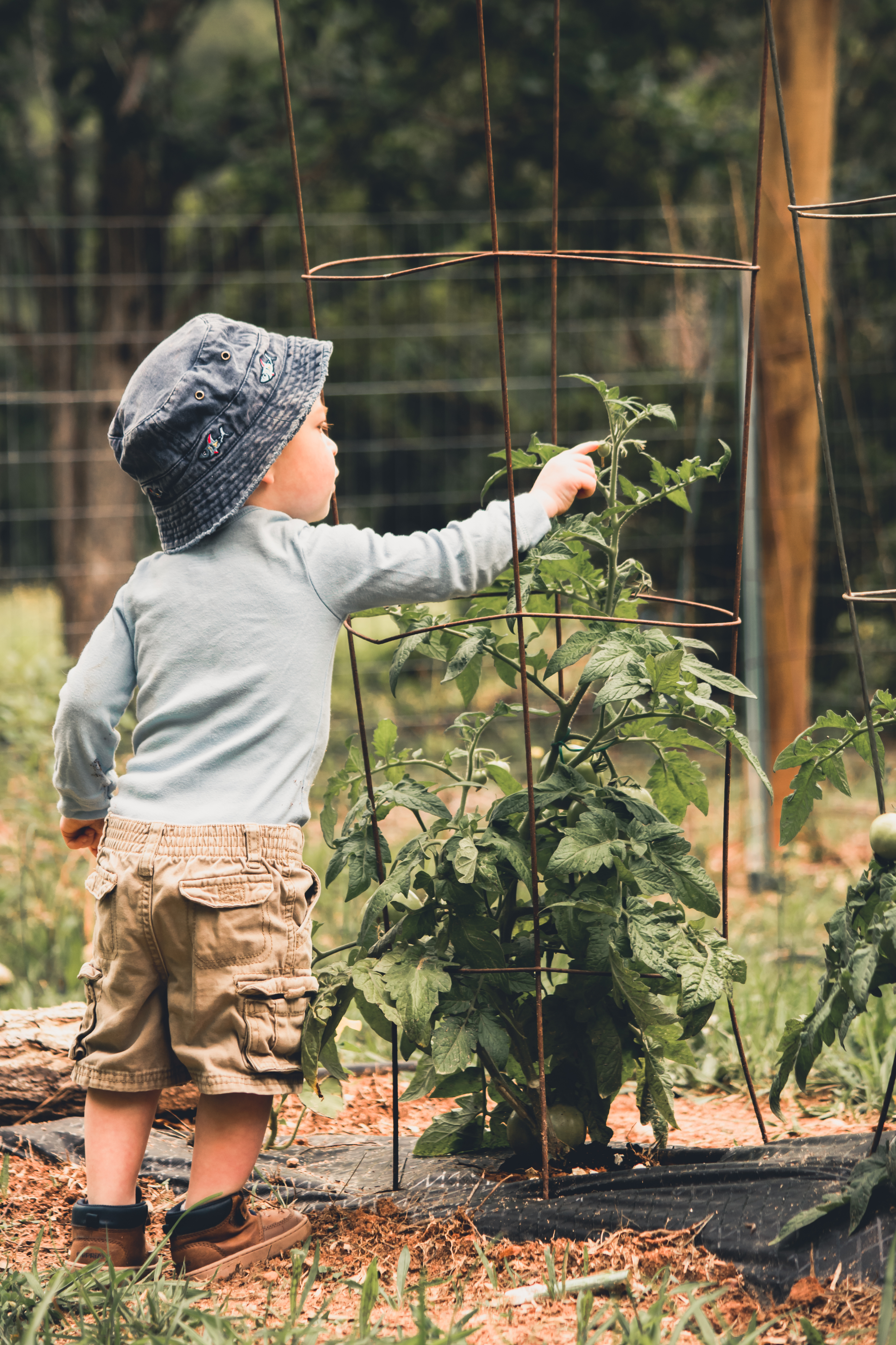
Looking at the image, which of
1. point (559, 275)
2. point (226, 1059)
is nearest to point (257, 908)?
point (226, 1059)

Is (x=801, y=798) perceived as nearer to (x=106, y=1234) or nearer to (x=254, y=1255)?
(x=254, y=1255)

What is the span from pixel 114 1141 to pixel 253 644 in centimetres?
74

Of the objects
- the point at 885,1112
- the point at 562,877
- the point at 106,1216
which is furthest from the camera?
the point at 562,877

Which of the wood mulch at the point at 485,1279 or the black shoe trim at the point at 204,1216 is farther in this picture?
the black shoe trim at the point at 204,1216

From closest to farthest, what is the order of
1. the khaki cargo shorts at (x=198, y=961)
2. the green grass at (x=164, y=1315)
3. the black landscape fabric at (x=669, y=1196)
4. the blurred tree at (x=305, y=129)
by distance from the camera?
the green grass at (x=164, y=1315) < the black landscape fabric at (x=669, y=1196) < the khaki cargo shorts at (x=198, y=961) < the blurred tree at (x=305, y=129)

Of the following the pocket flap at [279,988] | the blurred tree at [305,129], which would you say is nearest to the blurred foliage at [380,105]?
the blurred tree at [305,129]

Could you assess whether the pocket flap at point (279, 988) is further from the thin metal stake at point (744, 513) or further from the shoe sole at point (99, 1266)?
the thin metal stake at point (744, 513)

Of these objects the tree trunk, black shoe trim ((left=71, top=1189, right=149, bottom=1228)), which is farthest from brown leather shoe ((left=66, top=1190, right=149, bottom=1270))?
the tree trunk

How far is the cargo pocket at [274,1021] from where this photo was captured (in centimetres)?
174

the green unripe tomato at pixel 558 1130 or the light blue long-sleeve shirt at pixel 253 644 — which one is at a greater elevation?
the light blue long-sleeve shirt at pixel 253 644

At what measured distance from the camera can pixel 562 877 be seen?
1.88 metres

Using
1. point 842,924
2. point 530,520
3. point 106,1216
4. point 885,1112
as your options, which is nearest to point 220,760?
point 530,520

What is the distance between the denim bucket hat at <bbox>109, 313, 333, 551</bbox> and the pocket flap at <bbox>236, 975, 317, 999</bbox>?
633mm

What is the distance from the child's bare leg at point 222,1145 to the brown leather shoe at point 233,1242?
3 cm
